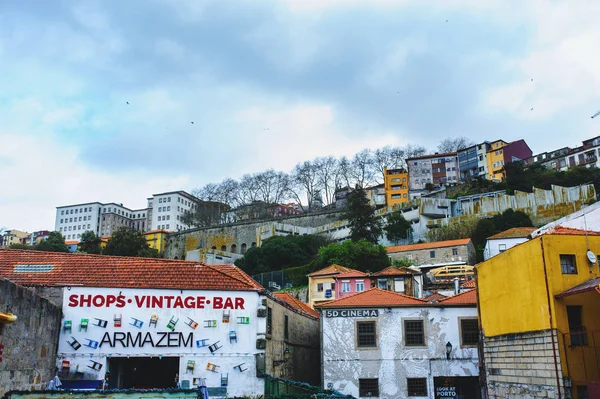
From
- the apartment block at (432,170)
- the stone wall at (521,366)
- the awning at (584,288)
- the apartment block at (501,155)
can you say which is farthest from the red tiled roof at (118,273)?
the apartment block at (432,170)

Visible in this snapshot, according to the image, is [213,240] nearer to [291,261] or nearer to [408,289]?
[291,261]

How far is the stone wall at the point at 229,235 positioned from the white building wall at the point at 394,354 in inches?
2241

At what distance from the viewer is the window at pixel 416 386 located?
22.4m

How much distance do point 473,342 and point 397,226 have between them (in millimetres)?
40428

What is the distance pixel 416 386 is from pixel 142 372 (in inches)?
437

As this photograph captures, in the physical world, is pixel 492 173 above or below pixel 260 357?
above

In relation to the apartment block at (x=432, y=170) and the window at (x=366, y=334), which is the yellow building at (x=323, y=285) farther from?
the apartment block at (x=432, y=170)

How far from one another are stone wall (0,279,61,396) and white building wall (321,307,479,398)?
35.7 ft

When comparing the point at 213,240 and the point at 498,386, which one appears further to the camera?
the point at 213,240

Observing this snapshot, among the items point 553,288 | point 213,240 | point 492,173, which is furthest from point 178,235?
point 553,288

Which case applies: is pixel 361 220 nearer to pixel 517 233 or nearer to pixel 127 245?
pixel 517 233

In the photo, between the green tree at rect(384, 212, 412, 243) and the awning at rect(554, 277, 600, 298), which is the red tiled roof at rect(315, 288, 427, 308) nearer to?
the awning at rect(554, 277, 600, 298)

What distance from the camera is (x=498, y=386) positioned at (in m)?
19.8

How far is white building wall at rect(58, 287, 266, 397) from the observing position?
18.3m
